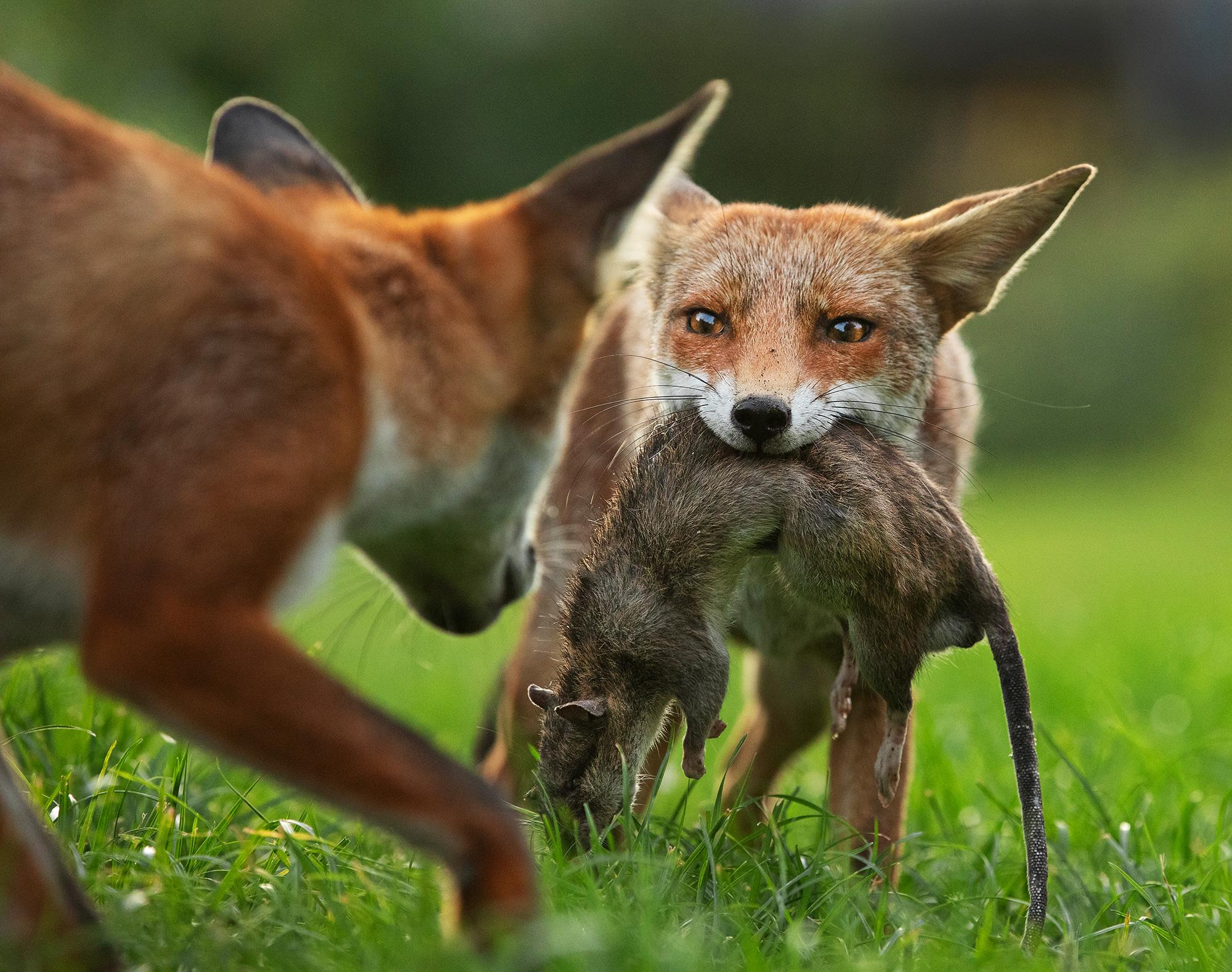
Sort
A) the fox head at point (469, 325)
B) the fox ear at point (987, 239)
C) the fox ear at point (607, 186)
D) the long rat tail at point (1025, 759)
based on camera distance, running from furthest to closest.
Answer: the fox ear at point (987, 239) → the long rat tail at point (1025, 759) → the fox ear at point (607, 186) → the fox head at point (469, 325)

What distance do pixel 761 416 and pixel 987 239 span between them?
1.14 metres

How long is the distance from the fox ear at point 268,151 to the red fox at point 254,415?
272 millimetres

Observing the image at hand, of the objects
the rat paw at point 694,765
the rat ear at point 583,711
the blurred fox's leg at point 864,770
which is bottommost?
the blurred fox's leg at point 864,770

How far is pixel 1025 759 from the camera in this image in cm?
365

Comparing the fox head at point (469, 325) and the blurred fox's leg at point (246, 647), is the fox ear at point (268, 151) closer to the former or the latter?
the fox head at point (469, 325)

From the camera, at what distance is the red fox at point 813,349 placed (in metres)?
4.08

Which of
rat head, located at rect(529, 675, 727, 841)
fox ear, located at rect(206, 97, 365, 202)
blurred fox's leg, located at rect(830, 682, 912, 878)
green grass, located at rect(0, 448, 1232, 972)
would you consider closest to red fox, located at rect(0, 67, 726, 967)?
fox ear, located at rect(206, 97, 365, 202)

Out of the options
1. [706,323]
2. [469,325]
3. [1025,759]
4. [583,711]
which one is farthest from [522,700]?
[469,325]

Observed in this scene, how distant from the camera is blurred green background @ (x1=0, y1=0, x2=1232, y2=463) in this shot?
2097 centimetres

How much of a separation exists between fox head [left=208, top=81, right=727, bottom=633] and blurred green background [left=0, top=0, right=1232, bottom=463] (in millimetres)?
13156

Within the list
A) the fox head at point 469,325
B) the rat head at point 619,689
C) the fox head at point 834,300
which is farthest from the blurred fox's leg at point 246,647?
the fox head at point 834,300

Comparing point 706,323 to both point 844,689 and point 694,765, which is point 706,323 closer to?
point 844,689

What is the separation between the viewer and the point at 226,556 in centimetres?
239

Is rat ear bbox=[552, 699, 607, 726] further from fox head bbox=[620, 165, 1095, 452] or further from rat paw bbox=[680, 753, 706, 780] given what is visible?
fox head bbox=[620, 165, 1095, 452]
